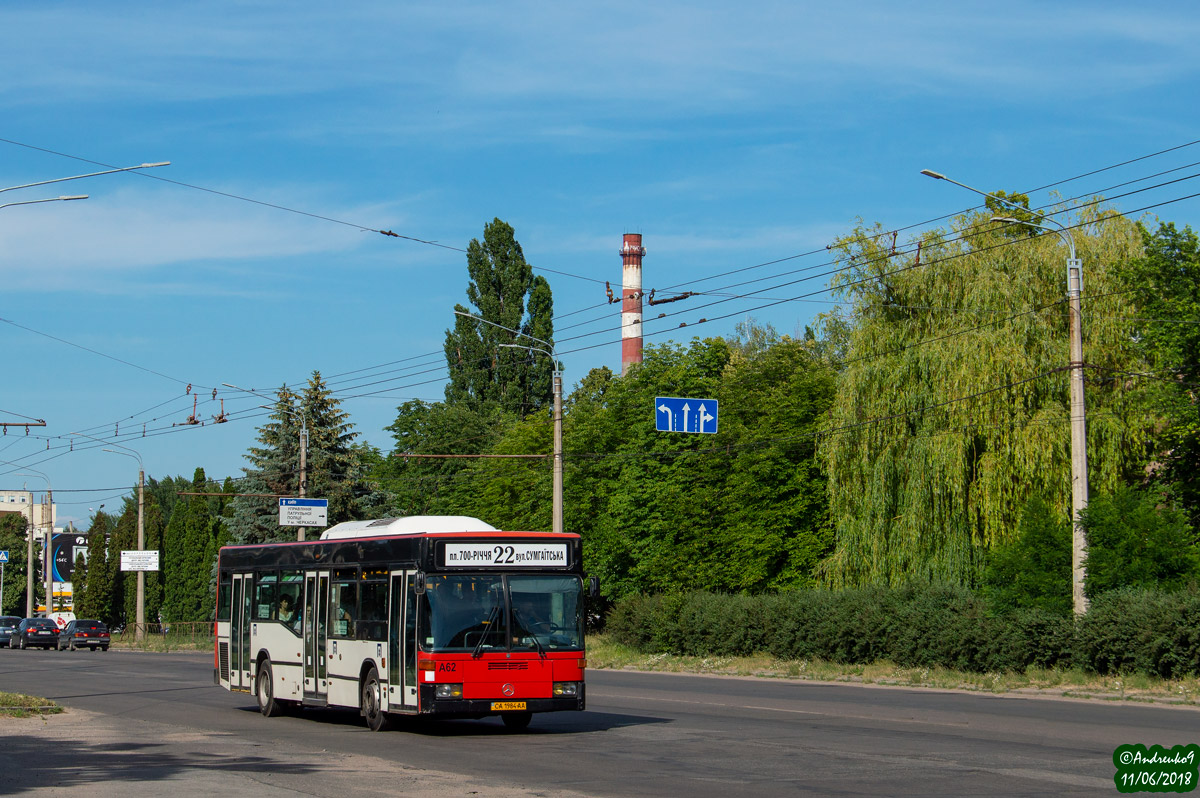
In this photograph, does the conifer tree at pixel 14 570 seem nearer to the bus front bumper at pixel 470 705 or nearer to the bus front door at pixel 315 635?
the bus front door at pixel 315 635

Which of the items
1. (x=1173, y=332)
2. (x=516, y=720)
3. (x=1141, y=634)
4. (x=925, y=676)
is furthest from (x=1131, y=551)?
(x=516, y=720)

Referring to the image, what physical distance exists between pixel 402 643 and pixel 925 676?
1580 cm

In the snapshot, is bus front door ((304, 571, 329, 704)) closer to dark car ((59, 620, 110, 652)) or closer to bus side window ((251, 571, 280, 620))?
bus side window ((251, 571, 280, 620))

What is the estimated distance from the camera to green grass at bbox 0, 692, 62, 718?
21.8m

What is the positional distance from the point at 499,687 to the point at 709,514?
30516 millimetres

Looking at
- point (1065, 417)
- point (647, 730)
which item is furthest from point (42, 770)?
point (1065, 417)

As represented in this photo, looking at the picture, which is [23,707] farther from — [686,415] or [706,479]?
[706,479]

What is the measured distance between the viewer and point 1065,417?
108ft

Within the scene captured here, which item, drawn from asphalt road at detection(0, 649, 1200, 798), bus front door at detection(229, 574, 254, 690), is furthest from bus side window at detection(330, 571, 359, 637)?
bus front door at detection(229, 574, 254, 690)

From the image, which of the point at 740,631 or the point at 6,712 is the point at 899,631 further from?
the point at 6,712

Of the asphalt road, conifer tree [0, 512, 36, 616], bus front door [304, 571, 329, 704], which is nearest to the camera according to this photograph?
the asphalt road

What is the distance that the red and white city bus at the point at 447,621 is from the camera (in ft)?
58.2
